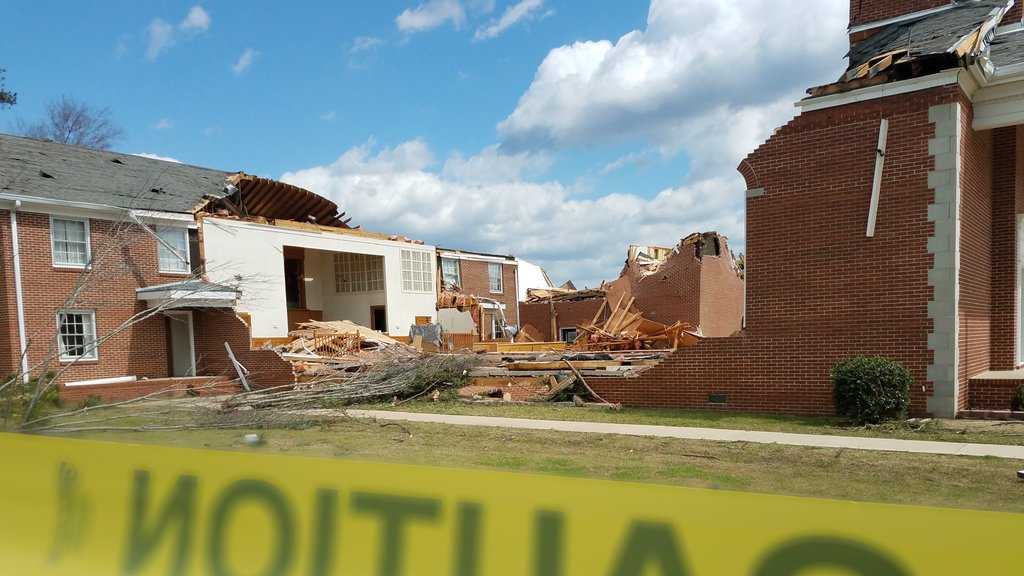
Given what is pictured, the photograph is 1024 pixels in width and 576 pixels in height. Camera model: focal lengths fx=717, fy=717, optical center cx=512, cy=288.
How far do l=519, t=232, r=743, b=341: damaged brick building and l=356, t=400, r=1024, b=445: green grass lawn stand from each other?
16.7 metres

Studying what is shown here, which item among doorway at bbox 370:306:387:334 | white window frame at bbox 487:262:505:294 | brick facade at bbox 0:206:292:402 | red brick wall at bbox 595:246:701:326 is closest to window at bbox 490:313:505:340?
white window frame at bbox 487:262:505:294

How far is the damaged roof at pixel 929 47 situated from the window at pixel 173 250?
18.9 metres

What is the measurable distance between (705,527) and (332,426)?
11125mm

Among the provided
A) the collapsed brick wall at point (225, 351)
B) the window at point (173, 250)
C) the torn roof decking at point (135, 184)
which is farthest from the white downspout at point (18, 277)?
the collapsed brick wall at point (225, 351)

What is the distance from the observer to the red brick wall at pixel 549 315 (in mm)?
38500

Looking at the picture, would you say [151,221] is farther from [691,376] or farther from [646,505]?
[646,505]

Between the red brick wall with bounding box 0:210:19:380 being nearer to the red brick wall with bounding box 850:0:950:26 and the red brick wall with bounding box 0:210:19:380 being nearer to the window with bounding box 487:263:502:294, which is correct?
the red brick wall with bounding box 850:0:950:26

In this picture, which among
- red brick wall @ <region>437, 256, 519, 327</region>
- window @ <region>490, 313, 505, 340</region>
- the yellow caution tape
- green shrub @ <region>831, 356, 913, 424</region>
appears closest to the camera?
the yellow caution tape

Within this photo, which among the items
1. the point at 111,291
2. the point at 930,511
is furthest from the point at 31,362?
the point at 930,511

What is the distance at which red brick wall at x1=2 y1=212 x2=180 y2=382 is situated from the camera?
1950cm

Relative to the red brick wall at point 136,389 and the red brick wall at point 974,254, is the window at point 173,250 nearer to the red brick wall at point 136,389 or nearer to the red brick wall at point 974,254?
the red brick wall at point 136,389

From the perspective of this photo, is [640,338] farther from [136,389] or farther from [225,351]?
[136,389]

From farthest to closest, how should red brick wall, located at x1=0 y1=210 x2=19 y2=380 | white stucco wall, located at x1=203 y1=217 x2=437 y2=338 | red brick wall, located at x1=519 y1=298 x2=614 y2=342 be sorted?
red brick wall, located at x1=519 y1=298 x2=614 y2=342 < white stucco wall, located at x1=203 y1=217 x2=437 y2=338 < red brick wall, located at x1=0 y1=210 x2=19 y2=380

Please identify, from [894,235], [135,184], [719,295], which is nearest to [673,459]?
[894,235]
